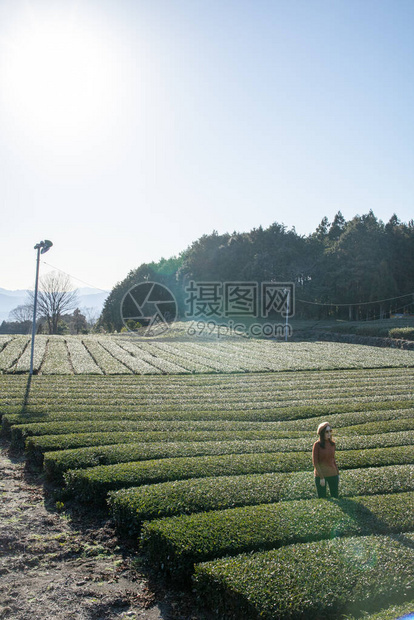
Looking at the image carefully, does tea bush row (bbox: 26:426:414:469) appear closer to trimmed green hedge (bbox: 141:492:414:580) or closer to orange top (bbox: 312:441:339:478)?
orange top (bbox: 312:441:339:478)

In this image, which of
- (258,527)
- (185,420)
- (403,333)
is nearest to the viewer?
(258,527)

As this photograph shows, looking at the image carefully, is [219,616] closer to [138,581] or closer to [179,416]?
[138,581]

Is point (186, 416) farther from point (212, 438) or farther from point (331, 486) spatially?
point (331, 486)

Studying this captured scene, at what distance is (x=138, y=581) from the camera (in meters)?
6.12

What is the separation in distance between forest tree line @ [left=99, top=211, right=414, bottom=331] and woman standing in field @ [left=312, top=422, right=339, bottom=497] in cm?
5382

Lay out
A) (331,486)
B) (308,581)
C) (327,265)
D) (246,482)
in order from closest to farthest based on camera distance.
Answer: (308,581) < (331,486) < (246,482) < (327,265)

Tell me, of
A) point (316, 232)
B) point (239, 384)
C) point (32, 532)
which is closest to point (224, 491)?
point (32, 532)

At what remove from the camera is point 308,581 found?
5035 mm

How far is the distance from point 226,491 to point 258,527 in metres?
1.30

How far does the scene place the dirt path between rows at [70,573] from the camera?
5422 mm

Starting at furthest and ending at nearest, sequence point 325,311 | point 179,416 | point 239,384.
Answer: point 325,311
point 239,384
point 179,416

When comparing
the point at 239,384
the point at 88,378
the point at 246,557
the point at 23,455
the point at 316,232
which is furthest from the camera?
the point at 316,232

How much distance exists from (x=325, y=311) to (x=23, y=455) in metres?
57.1

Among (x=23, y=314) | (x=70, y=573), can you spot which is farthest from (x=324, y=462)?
(x=23, y=314)
